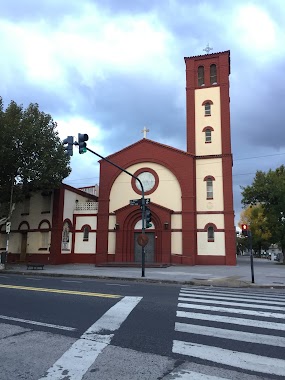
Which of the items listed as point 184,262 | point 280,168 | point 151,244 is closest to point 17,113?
point 151,244

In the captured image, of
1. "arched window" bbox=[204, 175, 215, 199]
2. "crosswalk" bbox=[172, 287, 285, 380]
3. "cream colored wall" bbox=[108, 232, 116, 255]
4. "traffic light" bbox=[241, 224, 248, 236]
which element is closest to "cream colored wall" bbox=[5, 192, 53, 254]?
"cream colored wall" bbox=[108, 232, 116, 255]

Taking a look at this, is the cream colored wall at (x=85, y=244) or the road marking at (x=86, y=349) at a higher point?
the cream colored wall at (x=85, y=244)

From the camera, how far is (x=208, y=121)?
3403 centimetres

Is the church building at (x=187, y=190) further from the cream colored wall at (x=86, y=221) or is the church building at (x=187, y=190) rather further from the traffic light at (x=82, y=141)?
the traffic light at (x=82, y=141)

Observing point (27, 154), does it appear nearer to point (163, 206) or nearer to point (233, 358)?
point (163, 206)

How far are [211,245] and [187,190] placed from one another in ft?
17.3

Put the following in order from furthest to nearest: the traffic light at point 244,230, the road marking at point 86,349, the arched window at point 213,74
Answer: the arched window at point 213,74
the traffic light at point 244,230
the road marking at point 86,349

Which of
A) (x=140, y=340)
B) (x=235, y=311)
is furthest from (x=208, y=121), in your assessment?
(x=140, y=340)

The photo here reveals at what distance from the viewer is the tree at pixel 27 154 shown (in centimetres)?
2670

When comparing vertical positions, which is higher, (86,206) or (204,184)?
(204,184)

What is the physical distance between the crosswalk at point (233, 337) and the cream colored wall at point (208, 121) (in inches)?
977

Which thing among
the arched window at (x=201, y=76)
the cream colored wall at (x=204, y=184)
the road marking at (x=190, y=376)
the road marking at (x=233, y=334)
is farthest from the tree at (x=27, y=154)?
the road marking at (x=190, y=376)

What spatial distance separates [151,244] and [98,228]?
534 cm

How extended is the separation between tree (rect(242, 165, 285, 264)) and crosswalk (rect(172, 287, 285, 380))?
104 feet
